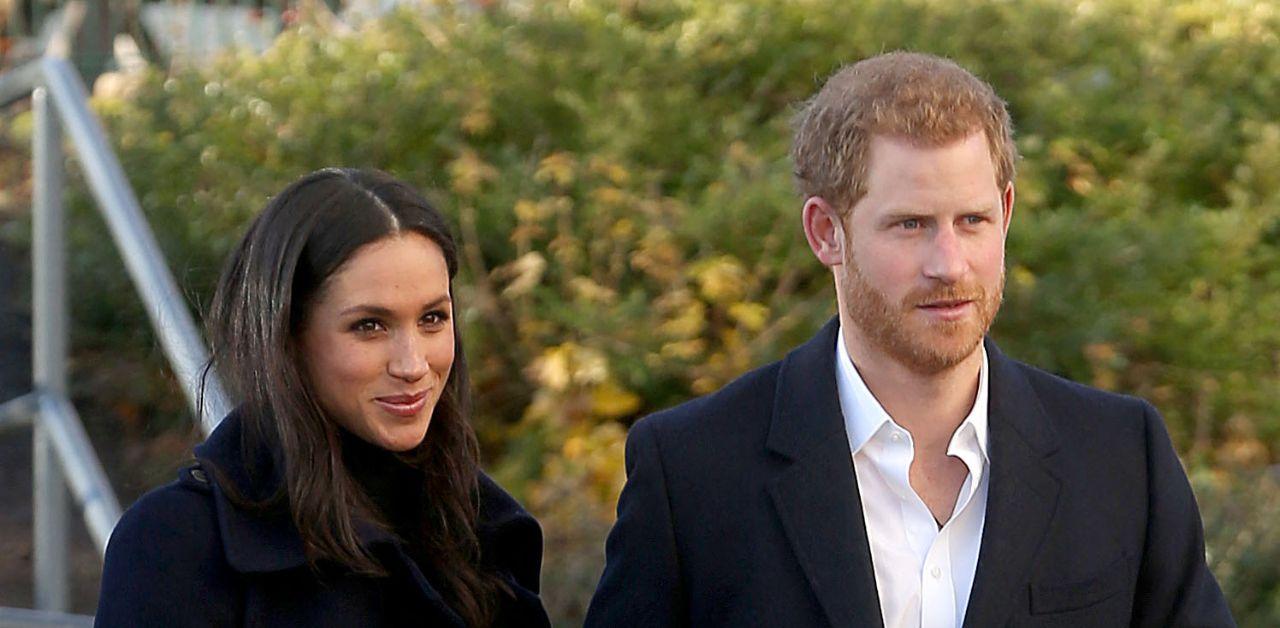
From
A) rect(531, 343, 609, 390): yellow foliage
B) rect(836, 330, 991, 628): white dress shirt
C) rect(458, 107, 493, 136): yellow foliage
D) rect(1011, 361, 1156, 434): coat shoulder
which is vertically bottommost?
rect(531, 343, 609, 390): yellow foliage

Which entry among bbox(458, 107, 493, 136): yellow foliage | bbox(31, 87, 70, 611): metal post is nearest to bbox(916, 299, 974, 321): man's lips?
bbox(31, 87, 70, 611): metal post

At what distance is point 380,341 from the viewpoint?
292 cm

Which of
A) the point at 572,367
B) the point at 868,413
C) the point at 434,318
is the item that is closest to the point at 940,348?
the point at 868,413

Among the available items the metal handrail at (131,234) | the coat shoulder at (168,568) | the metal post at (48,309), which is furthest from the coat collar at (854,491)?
the metal post at (48,309)

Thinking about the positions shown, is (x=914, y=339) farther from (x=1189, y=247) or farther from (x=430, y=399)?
(x=1189, y=247)

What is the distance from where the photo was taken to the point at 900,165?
282 centimetres

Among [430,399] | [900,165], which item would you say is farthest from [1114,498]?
[430,399]

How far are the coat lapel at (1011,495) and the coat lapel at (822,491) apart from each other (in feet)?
0.56

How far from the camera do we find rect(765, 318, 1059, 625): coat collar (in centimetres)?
283

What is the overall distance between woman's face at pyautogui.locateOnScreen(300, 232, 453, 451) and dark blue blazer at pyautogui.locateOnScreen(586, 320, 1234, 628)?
362 mm

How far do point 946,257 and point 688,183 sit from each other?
3829 millimetres

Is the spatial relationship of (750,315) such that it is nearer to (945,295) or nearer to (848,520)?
(848,520)

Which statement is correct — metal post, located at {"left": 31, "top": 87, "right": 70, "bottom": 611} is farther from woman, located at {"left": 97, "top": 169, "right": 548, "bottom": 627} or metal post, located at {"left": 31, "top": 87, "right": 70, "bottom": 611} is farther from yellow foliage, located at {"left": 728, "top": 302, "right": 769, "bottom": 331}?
yellow foliage, located at {"left": 728, "top": 302, "right": 769, "bottom": 331}

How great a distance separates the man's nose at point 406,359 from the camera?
2914 mm
